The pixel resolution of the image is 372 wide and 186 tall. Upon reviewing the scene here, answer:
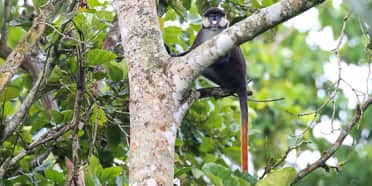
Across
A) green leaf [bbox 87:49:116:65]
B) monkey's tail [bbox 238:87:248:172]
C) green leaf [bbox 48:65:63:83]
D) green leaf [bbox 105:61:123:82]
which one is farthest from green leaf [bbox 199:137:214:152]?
green leaf [bbox 87:49:116:65]

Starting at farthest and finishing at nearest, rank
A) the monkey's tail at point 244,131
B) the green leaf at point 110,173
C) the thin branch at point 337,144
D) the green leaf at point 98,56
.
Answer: the monkey's tail at point 244,131, the green leaf at point 110,173, the green leaf at point 98,56, the thin branch at point 337,144

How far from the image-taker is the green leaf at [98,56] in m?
2.02

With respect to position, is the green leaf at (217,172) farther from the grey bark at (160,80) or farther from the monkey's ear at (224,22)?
the monkey's ear at (224,22)

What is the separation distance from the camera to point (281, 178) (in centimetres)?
155

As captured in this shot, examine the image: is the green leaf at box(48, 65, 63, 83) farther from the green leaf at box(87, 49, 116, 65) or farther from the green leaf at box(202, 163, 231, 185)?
the green leaf at box(202, 163, 231, 185)

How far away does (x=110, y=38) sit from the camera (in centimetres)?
275

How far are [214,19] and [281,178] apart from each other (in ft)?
4.84

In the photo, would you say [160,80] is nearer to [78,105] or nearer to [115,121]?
[78,105]

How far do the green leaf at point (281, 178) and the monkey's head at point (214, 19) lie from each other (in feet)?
4.64

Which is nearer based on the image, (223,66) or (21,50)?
(21,50)

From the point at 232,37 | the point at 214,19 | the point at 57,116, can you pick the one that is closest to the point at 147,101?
the point at 232,37

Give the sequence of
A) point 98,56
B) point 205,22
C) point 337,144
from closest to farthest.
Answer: point 337,144 → point 98,56 → point 205,22

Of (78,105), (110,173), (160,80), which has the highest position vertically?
(160,80)

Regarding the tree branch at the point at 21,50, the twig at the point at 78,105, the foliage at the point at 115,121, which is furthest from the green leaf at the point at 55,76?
the tree branch at the point at 21,50
